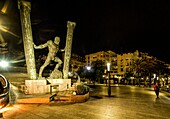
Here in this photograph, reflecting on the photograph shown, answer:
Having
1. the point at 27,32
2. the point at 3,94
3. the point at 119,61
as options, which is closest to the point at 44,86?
the point at 27,32

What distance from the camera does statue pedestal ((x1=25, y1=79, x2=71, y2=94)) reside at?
12750 millimetres

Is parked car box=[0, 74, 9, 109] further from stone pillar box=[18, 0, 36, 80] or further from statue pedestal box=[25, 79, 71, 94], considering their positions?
stone pillar box=[18, 0, 36, 80]

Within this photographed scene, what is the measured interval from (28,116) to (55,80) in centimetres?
792

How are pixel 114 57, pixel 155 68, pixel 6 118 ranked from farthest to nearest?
pixel 114 57, pixel 155 68, pixel 6 118

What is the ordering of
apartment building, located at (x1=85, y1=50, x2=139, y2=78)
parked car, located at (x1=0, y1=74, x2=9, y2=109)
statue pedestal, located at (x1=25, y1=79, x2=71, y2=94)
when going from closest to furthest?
parked car, located at (x1=0, y1=74, x2=9, y2=109)
statue pedestal, located at (x1=25, y1=79, x2=71, y2=94)
apartment building, located at (x1=85, y1=50, x2=139, y2=78)

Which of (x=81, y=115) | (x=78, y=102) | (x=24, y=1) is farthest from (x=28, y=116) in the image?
(x=24, y=1)

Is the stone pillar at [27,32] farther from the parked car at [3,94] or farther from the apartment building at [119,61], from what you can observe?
the apartment building at [119,61]

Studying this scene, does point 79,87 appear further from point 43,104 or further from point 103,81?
point 103,81

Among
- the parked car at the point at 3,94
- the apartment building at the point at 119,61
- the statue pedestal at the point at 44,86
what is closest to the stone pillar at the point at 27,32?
the statue pedestal at the point at 44,86

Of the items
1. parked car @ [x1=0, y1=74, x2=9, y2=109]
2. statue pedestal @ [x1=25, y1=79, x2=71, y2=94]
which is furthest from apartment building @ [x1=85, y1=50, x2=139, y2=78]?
parked car @ [x1=0, y1=74, x2=9, y2=109]

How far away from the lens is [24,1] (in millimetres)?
12680

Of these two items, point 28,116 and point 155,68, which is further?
point 155,68

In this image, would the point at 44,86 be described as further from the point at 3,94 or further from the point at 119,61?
the point at 119,61

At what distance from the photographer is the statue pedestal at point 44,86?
41.8 feet
